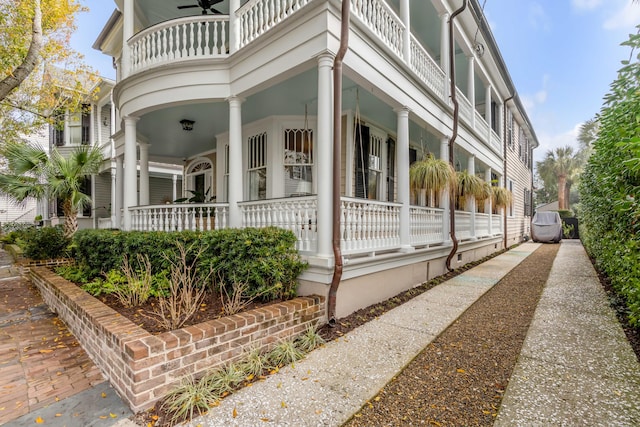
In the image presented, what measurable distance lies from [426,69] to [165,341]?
6884 mm

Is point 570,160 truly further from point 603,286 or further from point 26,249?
point 26,249

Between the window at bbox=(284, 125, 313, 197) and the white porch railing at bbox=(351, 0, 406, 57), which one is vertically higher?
the white porch railing at bbox=(351, 0, 406, 57)

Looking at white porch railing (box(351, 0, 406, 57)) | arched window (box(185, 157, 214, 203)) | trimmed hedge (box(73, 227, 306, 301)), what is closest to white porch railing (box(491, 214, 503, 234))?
white porch railing (box(351, 0, 406, 57))

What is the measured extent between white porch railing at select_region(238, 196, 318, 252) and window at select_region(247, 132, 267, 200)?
2.31 m

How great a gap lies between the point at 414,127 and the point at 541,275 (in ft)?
15.2

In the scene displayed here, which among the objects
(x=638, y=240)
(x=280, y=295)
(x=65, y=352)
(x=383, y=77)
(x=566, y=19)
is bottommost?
(x=65, y=352)

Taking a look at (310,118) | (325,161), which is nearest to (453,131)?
(310,118)

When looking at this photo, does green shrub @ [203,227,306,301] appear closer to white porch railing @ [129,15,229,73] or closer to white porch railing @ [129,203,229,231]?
white porch railing @ [129,203,229,231]

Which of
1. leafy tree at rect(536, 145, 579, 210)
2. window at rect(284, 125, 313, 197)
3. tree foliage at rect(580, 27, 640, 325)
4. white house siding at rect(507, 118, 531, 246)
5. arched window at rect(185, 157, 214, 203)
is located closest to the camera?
tree foliage at rect(580, 27, 640, 325)

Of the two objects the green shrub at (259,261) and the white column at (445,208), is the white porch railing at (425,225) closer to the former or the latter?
the white column at (445,208)

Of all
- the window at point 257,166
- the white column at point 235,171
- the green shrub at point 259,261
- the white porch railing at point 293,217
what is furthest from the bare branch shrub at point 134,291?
the window at point 257,166

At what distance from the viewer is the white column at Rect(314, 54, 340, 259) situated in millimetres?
3996

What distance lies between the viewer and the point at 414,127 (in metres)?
8.29

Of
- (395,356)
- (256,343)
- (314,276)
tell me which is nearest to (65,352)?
(256,343)
